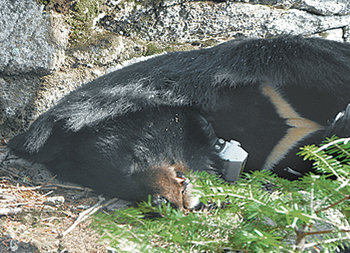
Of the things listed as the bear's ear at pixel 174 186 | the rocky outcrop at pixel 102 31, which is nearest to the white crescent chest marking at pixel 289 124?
the bear's ear at pixel 174 186

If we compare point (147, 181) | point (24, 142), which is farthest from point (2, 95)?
point (147, 181)

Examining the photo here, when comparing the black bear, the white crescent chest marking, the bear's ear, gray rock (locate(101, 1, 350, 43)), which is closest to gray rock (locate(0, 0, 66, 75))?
gray rock (locate(101, 1, 350, 43))

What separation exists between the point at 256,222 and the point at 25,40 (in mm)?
2083

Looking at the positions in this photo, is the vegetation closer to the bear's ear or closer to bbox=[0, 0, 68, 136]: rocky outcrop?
the bear's ear

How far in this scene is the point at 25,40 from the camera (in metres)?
2.63

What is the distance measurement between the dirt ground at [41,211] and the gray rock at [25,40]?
→ 0.56m

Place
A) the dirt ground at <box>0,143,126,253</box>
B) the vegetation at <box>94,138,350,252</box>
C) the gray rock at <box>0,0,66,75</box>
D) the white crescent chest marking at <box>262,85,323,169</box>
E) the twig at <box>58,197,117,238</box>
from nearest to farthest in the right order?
the vegetation at <box>94,138,350,252</box> < the dirt ground at <box>0,143,126,253</box> < the twig at <box>58,197,117,238</box> < the white crescent chest marking at <box>262,85,323,169</box> < the gray rock at <box>0,0,66,75</box>

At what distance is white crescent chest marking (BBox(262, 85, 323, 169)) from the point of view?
77.1 inches

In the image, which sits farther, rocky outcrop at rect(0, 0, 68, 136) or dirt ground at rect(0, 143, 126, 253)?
rocky outcrop at rect(0, 0, 68, 136)

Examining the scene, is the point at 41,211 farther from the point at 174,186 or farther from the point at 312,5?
the point at 312,5

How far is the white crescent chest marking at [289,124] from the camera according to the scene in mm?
1957

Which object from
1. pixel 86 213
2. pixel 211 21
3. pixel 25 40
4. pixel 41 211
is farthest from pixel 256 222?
pixel 211 21

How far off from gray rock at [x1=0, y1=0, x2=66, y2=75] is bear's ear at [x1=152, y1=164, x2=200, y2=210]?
1259mm

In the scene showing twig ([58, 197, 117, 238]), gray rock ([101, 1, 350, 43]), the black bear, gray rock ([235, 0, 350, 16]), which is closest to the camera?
twig ([58, 197, 117, 238])
